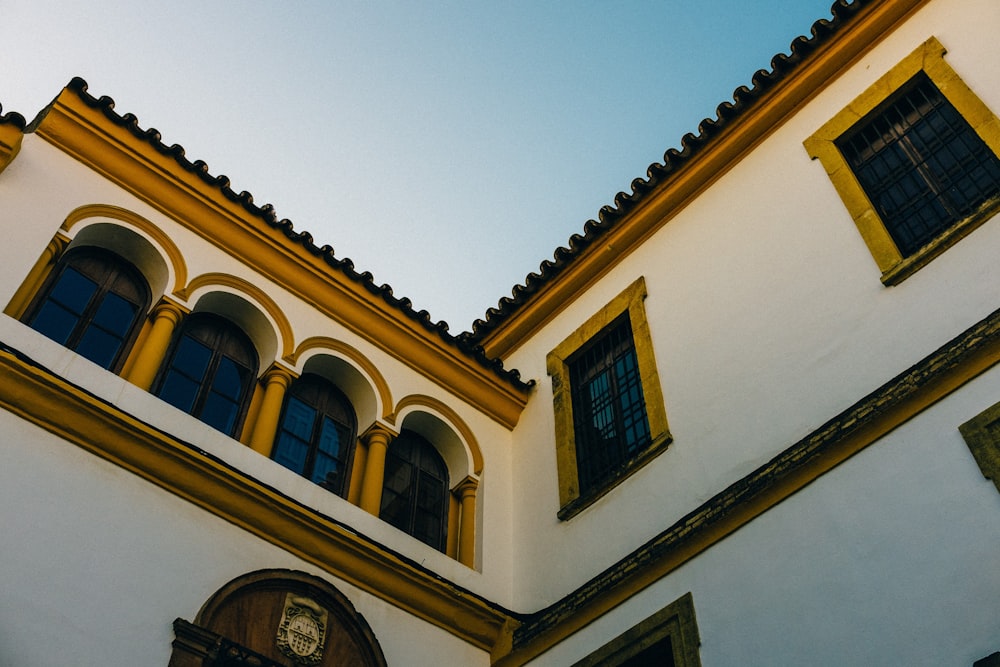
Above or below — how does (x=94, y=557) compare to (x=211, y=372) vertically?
below

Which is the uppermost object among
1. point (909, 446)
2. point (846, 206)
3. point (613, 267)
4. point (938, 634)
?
point (613, 267)

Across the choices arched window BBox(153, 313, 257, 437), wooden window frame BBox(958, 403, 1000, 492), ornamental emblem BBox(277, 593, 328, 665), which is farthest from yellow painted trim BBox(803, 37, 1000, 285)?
arched window BBox(153, 313, 257, 437)

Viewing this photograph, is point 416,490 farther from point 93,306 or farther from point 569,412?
point 93,306

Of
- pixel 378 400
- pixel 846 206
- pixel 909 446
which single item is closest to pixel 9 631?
pixel 378 400

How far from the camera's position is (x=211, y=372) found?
835cm

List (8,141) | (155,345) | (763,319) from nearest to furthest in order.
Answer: (8,141)
(155,345)
(763,319)

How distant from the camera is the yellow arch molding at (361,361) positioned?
917 centimetres

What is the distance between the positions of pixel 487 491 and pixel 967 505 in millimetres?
4824

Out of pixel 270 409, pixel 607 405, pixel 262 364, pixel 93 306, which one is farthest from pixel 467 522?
pixel 93 306

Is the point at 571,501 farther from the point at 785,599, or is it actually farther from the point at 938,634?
the point at 938,634

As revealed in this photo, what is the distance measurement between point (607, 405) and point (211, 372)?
364 centimetres

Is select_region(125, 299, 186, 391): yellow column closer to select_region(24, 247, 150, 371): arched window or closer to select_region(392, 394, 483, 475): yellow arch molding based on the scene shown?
select_region(24, 247, 150, 371): arched window

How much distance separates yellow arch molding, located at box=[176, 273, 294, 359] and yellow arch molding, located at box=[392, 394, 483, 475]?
1425mm

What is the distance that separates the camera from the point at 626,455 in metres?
8.81
